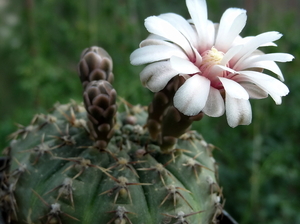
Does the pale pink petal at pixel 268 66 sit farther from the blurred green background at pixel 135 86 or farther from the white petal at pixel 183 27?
the blurred green background at pixel 135 86

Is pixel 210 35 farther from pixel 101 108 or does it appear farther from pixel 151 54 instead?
pixel 101 108

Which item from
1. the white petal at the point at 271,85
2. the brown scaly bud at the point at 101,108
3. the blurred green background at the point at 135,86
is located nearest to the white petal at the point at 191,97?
the white petal at the point at 271,85

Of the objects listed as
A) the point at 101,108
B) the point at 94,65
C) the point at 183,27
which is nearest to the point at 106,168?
the point at 101,108

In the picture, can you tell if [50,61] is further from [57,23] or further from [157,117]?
[157,117]

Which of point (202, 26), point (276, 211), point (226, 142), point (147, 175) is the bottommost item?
point (276, 211)

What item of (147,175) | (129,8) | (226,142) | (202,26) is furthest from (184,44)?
(129,8)

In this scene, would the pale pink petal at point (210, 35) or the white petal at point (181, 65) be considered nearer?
the white petal at point (181, 65)

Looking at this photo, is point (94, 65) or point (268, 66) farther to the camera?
point (94, 65)
